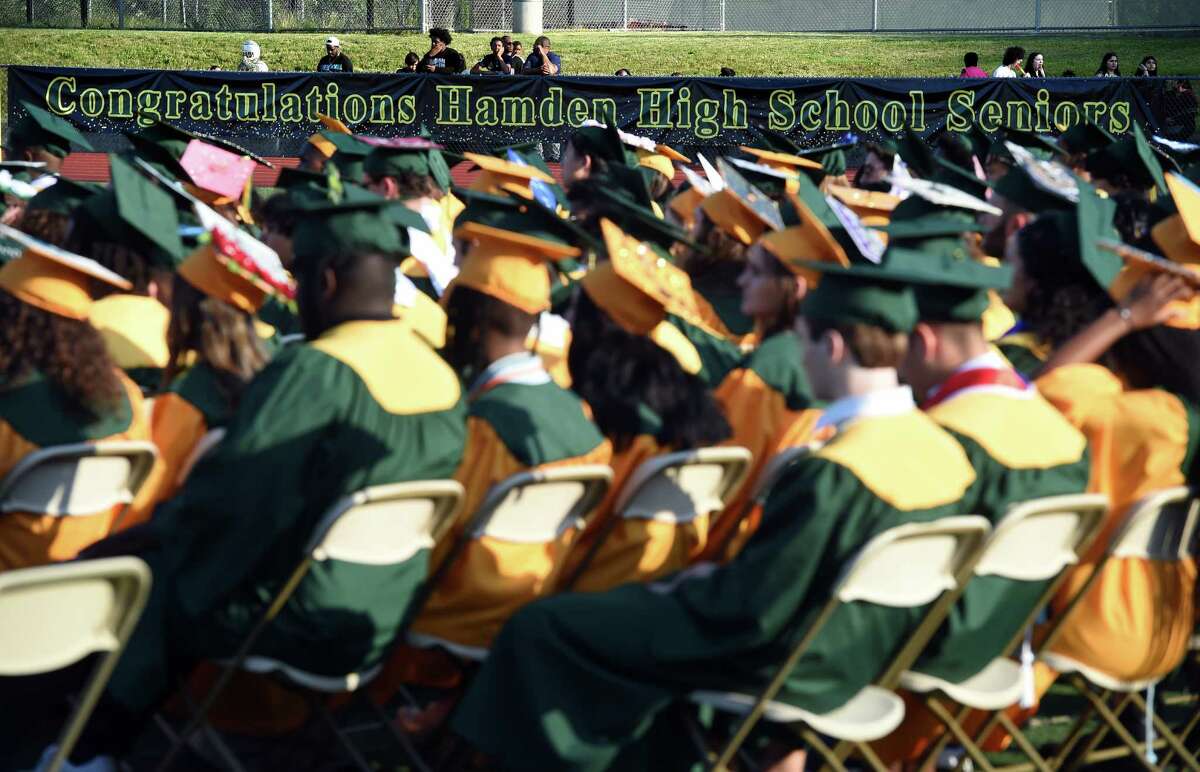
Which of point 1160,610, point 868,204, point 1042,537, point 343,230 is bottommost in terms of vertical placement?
point 1160,610

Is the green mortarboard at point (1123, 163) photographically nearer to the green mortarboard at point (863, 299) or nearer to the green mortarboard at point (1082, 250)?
the green mortarboard at point (1082, 250)

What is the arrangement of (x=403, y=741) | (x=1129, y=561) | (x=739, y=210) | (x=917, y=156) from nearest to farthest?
(x=403, y=741)
(x=1129, y=561)
(x=739, y=210)
(x=917, y=156)

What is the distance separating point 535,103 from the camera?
1727cm

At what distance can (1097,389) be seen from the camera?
14.0 feet

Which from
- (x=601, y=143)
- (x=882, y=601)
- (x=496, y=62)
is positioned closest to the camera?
(x=882, y=601)

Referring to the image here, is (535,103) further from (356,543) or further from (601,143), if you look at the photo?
A: (356,543)

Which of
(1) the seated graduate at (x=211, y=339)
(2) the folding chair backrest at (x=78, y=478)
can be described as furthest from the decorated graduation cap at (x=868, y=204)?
(2) the folding chair backrest at (x=78, y=478)

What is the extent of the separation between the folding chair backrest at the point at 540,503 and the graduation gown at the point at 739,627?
1.01 ft

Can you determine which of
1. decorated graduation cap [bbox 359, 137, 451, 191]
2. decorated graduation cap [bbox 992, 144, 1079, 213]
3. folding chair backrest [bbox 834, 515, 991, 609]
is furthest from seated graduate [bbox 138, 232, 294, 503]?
decorated graduation cap [bbox 359, 137, 451, 191]

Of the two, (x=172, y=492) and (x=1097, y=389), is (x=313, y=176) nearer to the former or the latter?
(x=172, y=492)

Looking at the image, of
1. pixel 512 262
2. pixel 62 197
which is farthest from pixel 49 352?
pixel 62 197

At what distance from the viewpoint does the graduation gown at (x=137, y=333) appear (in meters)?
5.08

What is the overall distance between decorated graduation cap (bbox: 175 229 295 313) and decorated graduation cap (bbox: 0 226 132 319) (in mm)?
200

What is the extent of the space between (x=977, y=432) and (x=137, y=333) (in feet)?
9.01
